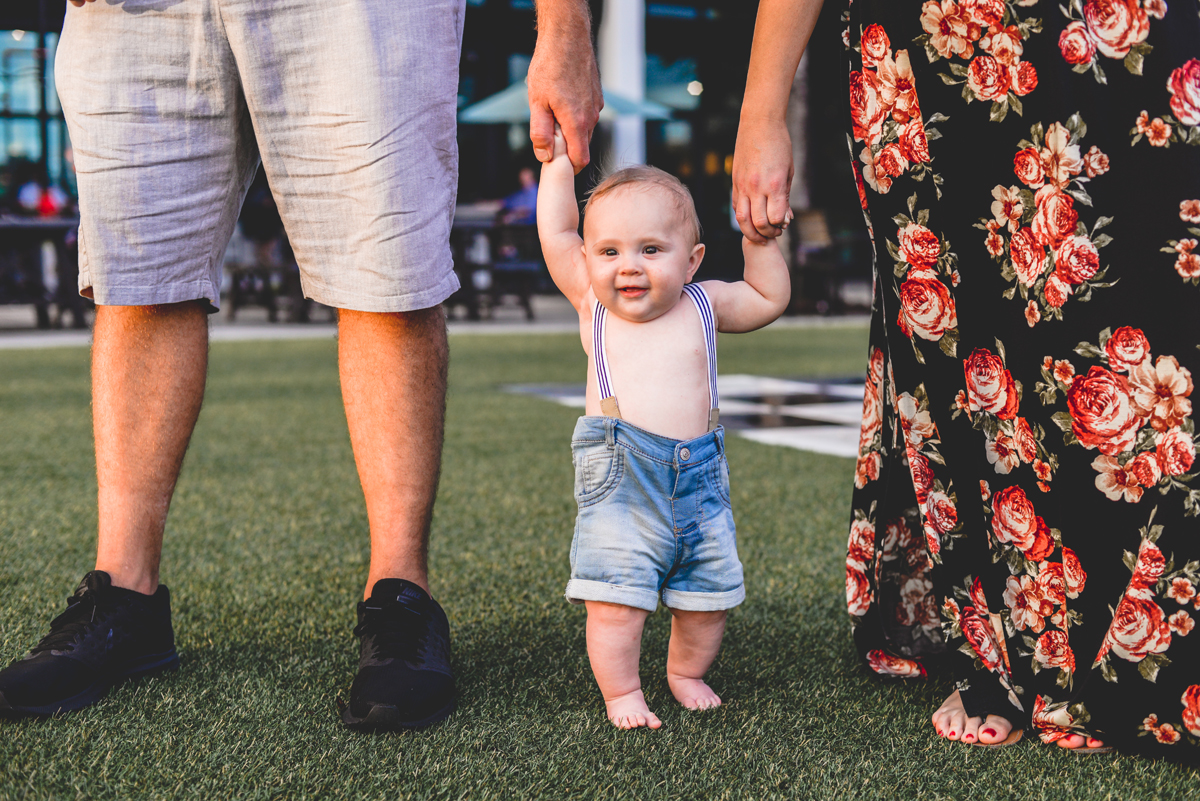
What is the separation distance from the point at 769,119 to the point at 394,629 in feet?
2.80

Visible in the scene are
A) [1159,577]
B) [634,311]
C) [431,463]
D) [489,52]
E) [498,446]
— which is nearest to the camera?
[1159,577]

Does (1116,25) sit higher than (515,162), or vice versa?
(515,162)

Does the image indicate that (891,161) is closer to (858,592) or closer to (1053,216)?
(1053,216)

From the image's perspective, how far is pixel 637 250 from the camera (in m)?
1.58

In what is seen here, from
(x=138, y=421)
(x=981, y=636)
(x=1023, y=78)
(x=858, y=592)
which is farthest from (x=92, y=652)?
(x=1023, y=78)

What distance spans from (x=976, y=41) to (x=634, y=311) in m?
0.53

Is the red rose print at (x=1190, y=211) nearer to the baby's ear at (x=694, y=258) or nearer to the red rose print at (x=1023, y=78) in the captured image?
the red rose print at (x=1023, y=78)

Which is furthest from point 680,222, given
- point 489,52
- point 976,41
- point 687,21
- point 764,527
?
point 687,21

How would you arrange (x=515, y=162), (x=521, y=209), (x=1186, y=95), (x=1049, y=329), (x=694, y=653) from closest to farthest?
(x=1186, y=95) → (x=1049, y=329) → (x=694, y=653) → (x=521, y=209) → (x=515, y=162)

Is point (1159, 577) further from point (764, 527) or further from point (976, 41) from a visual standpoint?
point (764, 527)

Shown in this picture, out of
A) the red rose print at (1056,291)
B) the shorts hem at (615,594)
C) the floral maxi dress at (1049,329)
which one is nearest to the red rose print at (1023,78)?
the floral maxi dress at (1049,329)

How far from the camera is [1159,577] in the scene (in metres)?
1.37

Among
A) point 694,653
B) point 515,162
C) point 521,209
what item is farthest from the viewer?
point 515,162

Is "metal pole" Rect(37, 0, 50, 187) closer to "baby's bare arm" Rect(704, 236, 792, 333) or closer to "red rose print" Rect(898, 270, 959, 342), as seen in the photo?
"baby's bare arm" Rect(704, 236, 792, 333)
